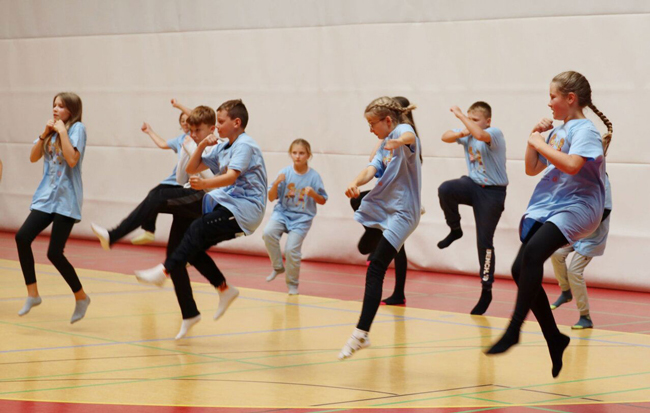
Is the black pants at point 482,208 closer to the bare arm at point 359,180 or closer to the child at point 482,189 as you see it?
the child at point 482,189

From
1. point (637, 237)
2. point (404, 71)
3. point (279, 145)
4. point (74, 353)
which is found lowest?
point (74, 353)

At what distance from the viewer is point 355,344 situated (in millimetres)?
5809

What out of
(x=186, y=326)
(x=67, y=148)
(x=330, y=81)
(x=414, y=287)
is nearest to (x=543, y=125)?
(x=186, y=326)

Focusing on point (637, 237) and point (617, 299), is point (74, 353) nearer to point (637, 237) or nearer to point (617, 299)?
point (617, 299)

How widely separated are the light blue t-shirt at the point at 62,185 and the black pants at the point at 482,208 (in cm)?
344

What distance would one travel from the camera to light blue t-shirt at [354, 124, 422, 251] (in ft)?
20.1

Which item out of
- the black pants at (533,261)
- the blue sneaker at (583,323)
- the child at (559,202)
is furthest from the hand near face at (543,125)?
the blue sneaker at (583,323)

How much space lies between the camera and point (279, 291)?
984 cm

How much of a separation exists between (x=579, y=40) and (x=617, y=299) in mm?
2914

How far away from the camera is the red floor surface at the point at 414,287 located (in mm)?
8150

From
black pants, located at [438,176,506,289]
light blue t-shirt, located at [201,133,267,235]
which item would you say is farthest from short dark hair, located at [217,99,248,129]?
black pants, located at [438,176,506,289]

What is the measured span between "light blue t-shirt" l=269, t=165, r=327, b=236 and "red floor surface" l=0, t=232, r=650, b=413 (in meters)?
0.73

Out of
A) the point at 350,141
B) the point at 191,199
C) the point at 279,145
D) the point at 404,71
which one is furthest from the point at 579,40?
the point at 191,199

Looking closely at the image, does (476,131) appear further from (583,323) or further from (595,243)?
(583,323)
